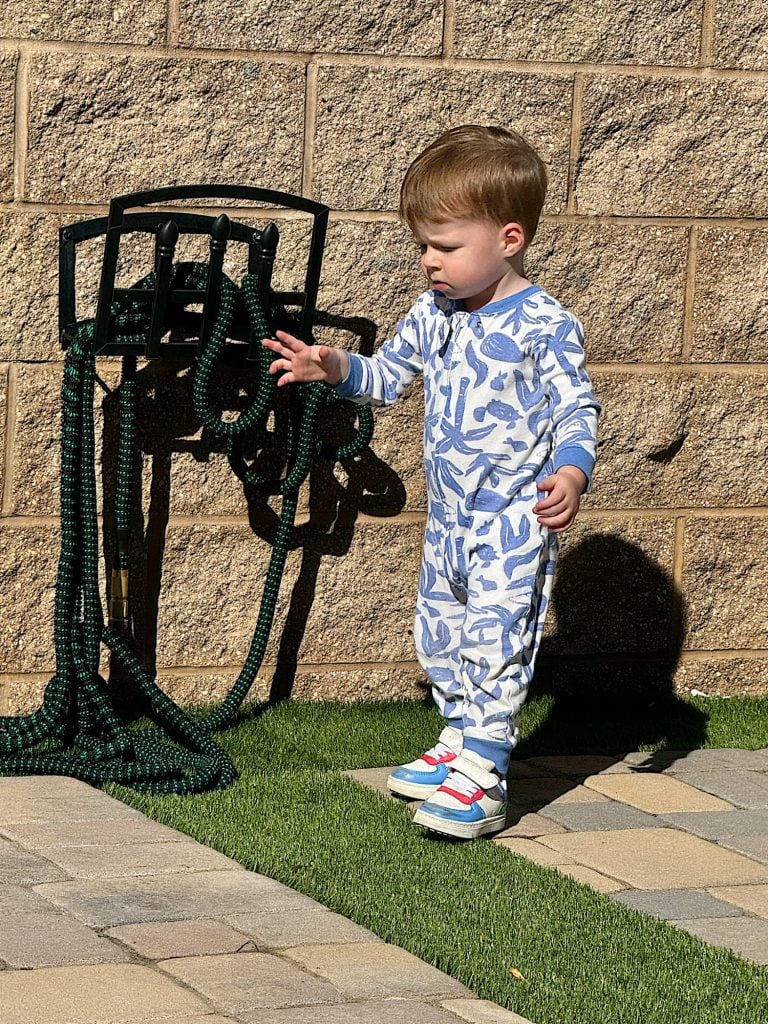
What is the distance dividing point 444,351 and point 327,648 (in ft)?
3.80

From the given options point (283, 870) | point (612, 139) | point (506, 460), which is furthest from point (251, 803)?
point (612, 139)

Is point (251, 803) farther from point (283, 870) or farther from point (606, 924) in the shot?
point (606, 924)

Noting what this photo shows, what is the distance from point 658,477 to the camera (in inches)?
190

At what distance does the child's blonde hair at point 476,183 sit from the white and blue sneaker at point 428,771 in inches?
46.2

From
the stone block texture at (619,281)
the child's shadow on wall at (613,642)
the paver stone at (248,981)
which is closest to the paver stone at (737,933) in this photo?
the paver stone at (248,981)

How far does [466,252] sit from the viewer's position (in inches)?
142

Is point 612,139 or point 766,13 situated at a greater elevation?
point 766,13

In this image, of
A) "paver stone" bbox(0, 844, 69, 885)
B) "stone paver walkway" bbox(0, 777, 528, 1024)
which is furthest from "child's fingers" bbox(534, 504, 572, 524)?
"paver stone" bbox(0, 844, 69, 885)

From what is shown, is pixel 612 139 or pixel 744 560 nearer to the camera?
pixel 612 139

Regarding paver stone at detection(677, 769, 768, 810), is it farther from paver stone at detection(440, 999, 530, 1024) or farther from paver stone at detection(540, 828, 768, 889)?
paver stone at detection(440, 999, 530, 1024)

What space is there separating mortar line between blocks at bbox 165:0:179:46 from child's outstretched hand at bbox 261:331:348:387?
0.97 m

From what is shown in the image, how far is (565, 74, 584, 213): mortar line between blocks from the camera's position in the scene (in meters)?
4.58

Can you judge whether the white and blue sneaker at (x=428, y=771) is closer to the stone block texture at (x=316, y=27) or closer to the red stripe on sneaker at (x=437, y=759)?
the red stripe on sneaker at (x=437, y=759)

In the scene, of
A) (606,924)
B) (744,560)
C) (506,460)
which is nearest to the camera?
(606,924)
